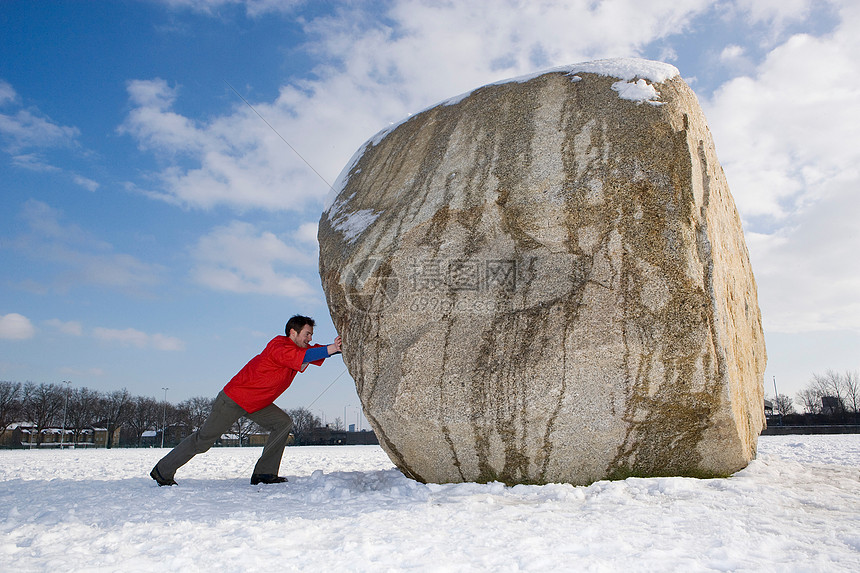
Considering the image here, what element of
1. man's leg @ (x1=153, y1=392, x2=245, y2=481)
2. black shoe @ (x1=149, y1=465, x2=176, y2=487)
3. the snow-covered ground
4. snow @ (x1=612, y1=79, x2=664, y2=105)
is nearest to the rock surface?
snow @ (x1=612, y1=79, x2=664, y2=105)

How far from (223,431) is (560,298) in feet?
9.97

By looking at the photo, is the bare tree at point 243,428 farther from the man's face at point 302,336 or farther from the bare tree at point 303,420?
the man's face at point 302,336

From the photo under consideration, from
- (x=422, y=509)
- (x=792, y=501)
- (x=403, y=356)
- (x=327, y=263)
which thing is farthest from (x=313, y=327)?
(x=792, y=501)

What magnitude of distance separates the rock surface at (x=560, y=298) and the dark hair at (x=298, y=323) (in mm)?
378

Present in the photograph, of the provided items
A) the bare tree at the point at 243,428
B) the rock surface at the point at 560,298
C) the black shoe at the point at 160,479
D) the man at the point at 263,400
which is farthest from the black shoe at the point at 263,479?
the bare tree at the point at 243,428

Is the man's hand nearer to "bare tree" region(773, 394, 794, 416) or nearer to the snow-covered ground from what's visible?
the snow-covered ground

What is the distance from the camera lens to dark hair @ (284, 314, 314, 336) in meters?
5.05

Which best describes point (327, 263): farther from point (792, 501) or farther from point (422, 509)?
point (792, 501)

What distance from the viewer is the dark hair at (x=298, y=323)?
505 centimetres

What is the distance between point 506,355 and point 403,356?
791 mm

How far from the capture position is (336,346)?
4895mm

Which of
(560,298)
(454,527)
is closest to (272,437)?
(454,527)

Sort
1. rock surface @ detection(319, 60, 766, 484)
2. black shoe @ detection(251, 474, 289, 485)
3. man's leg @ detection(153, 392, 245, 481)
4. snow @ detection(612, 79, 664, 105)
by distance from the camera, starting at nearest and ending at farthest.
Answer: rock surface @ detection(319, 60, 766, 484)
snow @ detection(612, 79, 664, 105)
man's leg @ detection(153, 392, 245, 481)
black shoe @ detection(251, 474, 289, 485)

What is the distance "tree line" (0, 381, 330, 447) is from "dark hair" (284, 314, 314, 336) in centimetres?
4500
